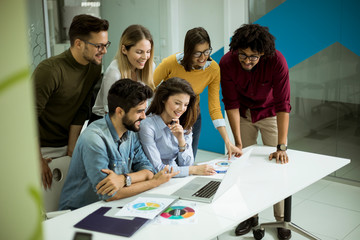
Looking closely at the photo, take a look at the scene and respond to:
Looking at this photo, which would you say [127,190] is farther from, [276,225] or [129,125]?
[276,225]

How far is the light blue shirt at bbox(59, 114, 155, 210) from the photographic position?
188 cm

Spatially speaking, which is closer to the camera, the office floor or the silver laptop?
the silver laptop

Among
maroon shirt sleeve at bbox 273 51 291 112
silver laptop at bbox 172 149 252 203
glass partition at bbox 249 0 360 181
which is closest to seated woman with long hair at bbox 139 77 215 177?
silver laptop at bbox 172 149 252 203

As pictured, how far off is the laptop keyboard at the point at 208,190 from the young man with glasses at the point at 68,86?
82cm

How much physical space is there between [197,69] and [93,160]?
111 cm

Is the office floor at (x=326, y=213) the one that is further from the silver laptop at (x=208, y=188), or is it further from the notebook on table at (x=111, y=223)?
the notebook on table at (x=111, y=223)

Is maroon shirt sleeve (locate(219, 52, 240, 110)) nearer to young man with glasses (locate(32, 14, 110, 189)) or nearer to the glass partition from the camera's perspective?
young man with glasses (locate(32, 14, 110, 189))

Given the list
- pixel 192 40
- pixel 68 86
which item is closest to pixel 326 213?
pixel 192 40

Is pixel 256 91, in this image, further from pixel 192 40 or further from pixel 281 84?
pixel 192 40

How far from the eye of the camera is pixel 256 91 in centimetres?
275

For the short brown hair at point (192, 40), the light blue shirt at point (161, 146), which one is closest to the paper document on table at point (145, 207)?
the light blue shirt at point (161, 146)

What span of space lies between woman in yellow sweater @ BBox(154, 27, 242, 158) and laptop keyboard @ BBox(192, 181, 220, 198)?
51 centimetres

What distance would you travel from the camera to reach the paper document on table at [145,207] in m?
1.68

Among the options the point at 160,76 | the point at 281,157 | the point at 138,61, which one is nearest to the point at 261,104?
the point at 281,157
